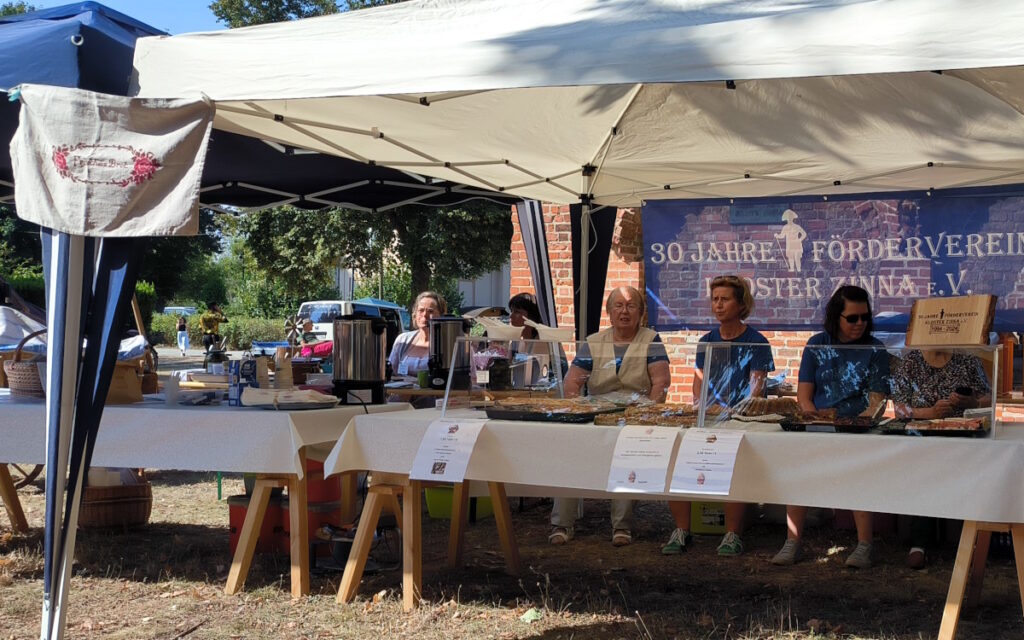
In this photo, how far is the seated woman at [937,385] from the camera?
3.42m

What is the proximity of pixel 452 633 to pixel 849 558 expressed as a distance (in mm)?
2020

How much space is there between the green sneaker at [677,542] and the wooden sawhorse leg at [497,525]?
806mm

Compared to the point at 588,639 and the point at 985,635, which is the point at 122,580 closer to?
the point at 588,639

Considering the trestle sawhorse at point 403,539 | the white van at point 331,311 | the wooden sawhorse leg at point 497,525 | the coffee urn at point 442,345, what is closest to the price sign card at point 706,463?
the trestle sawhorse at point 403,539

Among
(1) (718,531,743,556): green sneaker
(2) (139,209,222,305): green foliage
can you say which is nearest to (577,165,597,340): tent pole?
(1) (718,531,743,556): green sneaker

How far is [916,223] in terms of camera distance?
627cm

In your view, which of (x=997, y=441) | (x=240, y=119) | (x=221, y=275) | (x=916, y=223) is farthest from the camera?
(x=221, y=275)

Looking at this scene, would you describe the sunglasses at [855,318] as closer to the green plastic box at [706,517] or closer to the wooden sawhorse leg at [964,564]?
the green plastic box at [706,517]

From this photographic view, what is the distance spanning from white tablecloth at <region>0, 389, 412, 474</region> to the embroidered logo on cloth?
118 cm

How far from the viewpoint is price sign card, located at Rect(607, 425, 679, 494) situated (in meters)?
3.30

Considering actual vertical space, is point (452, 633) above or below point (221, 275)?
below

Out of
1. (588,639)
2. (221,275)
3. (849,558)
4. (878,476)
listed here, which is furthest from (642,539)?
(221,275)

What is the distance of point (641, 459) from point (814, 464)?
536 millimetres

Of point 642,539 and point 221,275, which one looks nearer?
point 642,539
